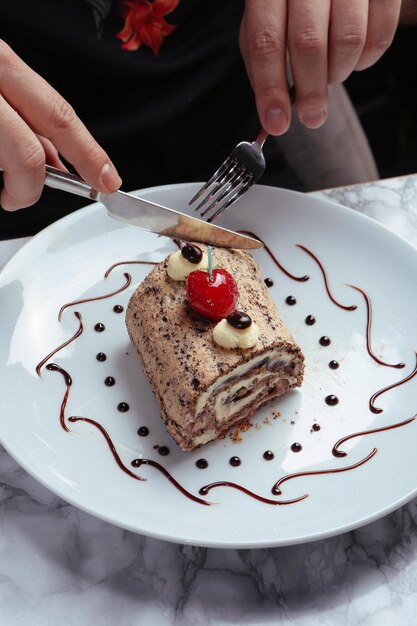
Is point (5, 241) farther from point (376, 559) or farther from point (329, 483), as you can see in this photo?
point (376, 559)

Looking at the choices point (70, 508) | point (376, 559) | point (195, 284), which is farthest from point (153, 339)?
point (376, 559)

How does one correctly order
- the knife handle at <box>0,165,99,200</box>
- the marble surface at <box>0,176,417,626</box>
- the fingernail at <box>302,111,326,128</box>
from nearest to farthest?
the marble surface at <box>0,176,417,626</box>
the knife handle at <box>0,165,99,200</box>
the fingernail at <box>302,111,326,128</box>

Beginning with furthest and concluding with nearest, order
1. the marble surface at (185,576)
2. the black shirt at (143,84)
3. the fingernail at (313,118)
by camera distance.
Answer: the black shirt at (143,84) < the fingernail at (313,118) < the marble surface at (185,576)

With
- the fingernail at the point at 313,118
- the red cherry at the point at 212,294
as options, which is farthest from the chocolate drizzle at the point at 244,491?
the fingernail at the point at 313,118

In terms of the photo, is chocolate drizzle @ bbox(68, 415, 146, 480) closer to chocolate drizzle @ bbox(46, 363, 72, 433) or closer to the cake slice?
chocolate drizzle @ bbox(46, 363, 72, 433)

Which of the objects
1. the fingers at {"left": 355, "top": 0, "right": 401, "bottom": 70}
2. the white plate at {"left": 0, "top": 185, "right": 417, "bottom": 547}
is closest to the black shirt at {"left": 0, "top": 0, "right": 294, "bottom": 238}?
the white plate at {"left": 0, "top": 185, "right": 417, "bottom": 547}

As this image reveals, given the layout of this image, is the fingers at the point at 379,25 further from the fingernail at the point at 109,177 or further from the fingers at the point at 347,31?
the fingernail at the point at 109,177

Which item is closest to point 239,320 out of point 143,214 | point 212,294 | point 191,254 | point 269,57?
point 212,294
